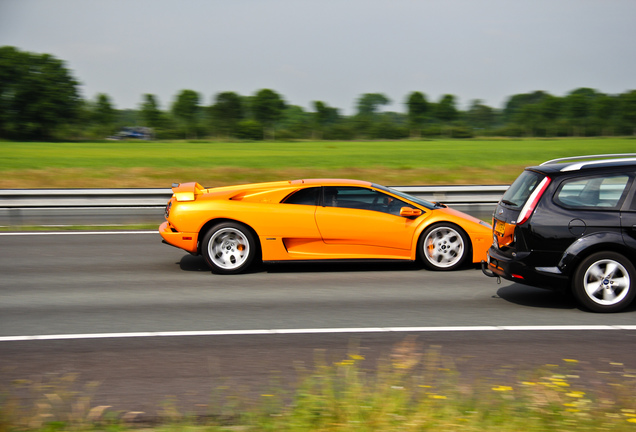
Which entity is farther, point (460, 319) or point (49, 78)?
point (49, 78)

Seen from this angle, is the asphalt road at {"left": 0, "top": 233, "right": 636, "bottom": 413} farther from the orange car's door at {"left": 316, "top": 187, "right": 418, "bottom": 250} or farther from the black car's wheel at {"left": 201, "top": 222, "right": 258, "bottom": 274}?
the orange car's door at {"left": 316, "top": 187, "right": 418, "bottom": 250}

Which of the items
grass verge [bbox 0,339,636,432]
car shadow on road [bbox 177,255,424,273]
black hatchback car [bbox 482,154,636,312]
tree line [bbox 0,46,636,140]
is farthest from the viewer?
tree line [bbox 0,46,636,140]

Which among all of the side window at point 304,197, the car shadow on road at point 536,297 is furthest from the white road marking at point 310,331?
the side window at point 304,197

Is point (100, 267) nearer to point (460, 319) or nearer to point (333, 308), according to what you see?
point (333, 308)

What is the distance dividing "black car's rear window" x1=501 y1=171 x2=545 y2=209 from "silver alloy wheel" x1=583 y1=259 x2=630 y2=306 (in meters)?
0.97

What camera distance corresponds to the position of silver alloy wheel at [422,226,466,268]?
9.02 metres

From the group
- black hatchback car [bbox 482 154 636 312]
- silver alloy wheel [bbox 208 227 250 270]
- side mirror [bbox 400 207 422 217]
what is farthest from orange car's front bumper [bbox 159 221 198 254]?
black hatchback car [bbox 482 154 636 312]

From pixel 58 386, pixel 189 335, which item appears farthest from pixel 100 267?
pixel 58 386

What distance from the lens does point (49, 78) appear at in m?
74.2

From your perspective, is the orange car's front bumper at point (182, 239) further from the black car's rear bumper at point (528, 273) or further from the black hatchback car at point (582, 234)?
the black hatchback car at point (582, 234)

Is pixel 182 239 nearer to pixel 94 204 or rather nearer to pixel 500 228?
pixel 500 228

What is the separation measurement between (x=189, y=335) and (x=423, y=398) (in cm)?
258

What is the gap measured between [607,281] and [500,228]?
1203mm

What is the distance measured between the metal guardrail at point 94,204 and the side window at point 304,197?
5.03m
